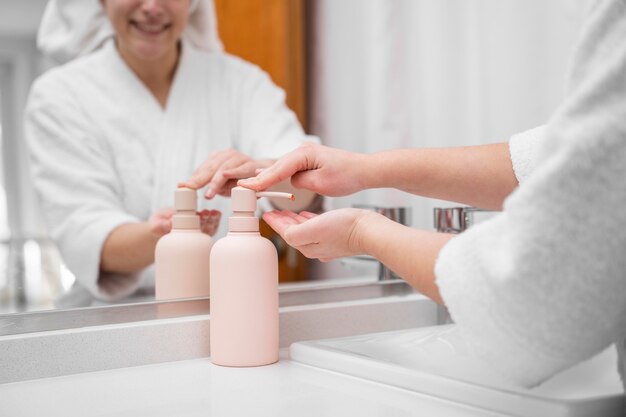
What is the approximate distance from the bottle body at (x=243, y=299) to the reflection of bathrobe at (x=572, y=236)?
317 millimetres

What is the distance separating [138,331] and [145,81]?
1.31ft

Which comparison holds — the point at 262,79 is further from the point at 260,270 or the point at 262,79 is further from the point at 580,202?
the point at 580,202

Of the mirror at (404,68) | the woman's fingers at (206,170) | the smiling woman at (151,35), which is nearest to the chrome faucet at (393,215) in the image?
the mirror at (404,68)

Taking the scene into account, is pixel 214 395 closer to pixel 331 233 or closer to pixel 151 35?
pixel 331 233

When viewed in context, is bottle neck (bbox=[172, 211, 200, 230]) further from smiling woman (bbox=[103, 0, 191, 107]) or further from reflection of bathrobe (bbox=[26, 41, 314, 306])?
smiling woman (bbox=[103, 0, 191, 107])

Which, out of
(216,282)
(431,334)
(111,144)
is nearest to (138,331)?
(216,282)

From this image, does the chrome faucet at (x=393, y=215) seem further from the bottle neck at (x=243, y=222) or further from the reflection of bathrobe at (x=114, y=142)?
the bottle neck at (x=243, y=222)

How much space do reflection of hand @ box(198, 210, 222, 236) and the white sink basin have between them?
222 millimetres

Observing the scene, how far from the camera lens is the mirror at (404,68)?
1136 mm

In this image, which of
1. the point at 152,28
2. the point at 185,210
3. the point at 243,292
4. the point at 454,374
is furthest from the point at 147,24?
the point at 454,374

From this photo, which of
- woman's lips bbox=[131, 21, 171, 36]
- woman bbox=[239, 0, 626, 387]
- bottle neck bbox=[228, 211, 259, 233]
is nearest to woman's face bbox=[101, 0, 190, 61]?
woman's lips bbox=[131, 21, 171, 36]

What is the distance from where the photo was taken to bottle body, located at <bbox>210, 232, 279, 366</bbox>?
2.61ft

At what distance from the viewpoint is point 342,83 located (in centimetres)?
122

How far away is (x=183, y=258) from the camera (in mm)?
969
